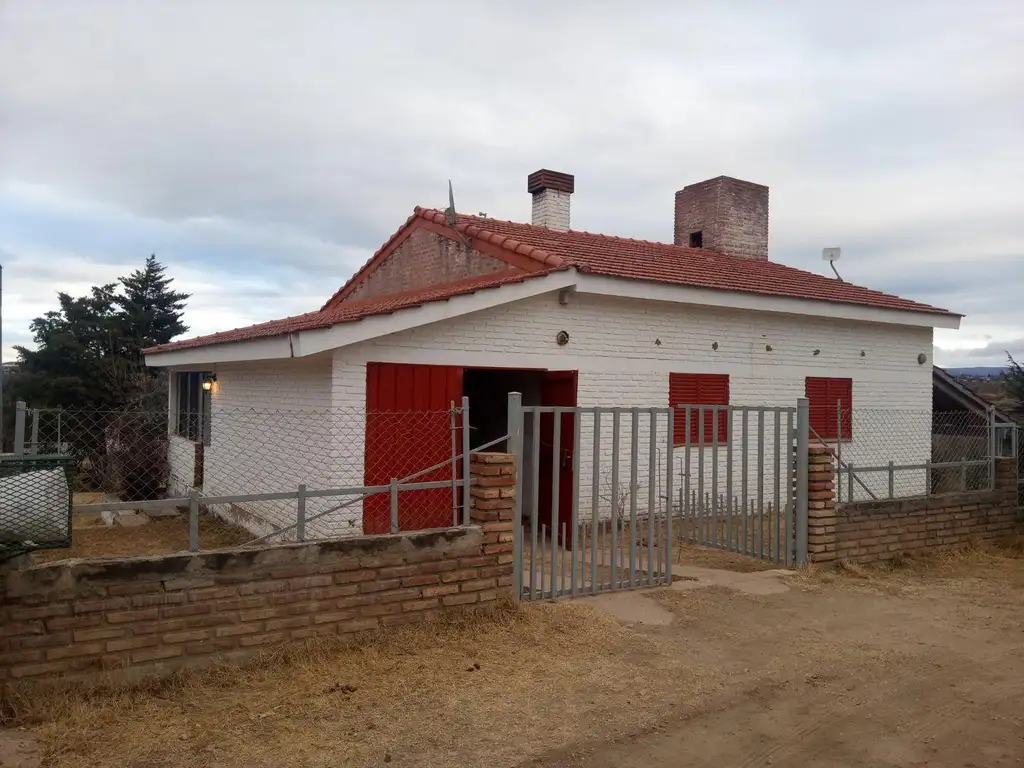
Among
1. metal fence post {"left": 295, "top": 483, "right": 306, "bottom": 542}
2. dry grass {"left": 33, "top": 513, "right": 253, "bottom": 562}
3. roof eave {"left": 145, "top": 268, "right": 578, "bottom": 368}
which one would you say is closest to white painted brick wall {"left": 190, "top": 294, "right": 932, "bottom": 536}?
roof eave {"left": 145, "top": 268, "right": 578, "bottom": 368}

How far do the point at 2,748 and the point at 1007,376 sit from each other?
14961 mm

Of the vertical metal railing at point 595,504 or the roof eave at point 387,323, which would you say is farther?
the roof eave at point 387,323

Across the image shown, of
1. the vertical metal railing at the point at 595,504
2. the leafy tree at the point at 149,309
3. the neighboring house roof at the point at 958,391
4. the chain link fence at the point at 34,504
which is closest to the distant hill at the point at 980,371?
the neighboring house roof at the point at 958,391

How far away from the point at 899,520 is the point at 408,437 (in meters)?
5.40

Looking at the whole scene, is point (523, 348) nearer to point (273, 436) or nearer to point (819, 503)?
point (273, 436)

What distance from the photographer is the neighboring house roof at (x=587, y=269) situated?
941 cm

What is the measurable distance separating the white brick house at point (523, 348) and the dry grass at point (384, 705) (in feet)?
8.05

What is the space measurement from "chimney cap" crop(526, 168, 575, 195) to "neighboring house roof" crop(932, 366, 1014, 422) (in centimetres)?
767

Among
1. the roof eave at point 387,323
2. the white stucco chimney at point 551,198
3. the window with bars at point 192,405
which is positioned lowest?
the window with bars at point 192,405

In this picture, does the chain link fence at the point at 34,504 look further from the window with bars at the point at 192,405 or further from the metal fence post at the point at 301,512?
the window with bars at the point at 192,405

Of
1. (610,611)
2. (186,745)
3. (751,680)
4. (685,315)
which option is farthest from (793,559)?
(186,745)

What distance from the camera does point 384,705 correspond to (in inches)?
169

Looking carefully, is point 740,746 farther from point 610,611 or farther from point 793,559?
point 793,559

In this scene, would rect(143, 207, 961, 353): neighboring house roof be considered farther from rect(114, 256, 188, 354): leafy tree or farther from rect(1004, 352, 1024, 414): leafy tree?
rect(114, 256, 188, 354): leafy tree
